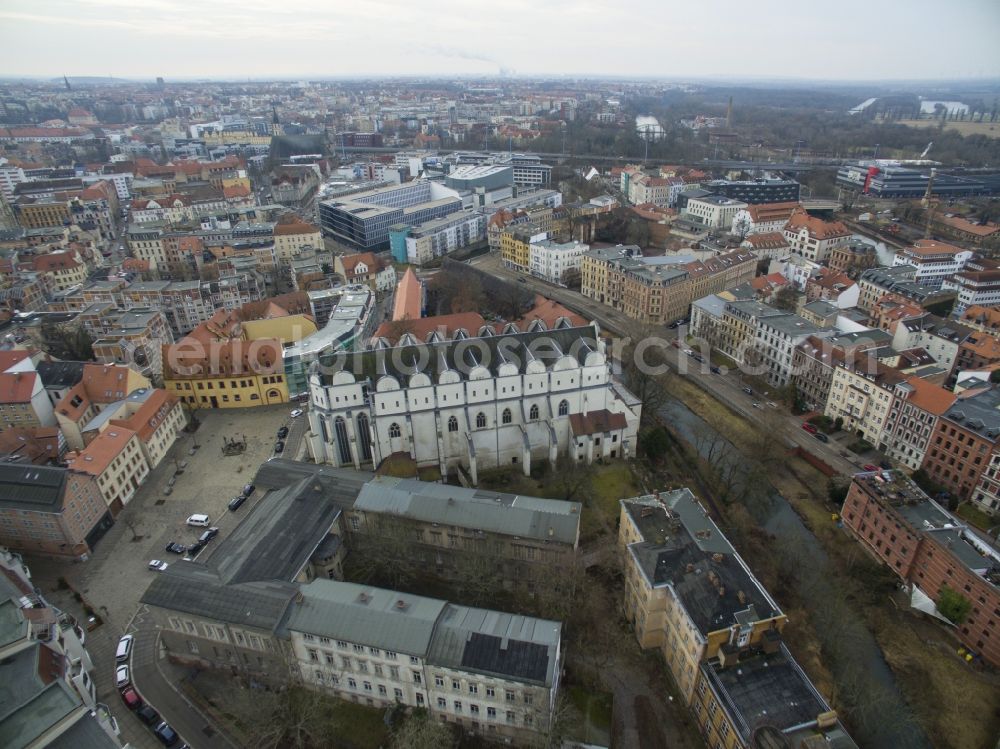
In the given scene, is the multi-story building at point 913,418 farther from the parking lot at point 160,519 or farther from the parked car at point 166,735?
the parked car at point 166,735

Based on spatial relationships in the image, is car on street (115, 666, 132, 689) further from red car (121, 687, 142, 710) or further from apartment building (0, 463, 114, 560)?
apartment building (0, 463, 114, 560)

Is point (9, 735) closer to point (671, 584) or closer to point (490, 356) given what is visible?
point (671, 584)

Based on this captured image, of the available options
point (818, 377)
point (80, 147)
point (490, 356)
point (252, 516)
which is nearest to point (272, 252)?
point (490, 356)

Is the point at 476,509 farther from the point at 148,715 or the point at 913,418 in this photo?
the point at 913,418

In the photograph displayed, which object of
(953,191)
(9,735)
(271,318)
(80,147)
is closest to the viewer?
(9,735)

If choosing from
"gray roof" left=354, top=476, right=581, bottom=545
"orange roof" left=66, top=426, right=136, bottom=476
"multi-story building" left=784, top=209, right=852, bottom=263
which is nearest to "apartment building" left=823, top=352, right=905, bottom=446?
"gray roof" left=354, top=476, right=581, bottom=545
